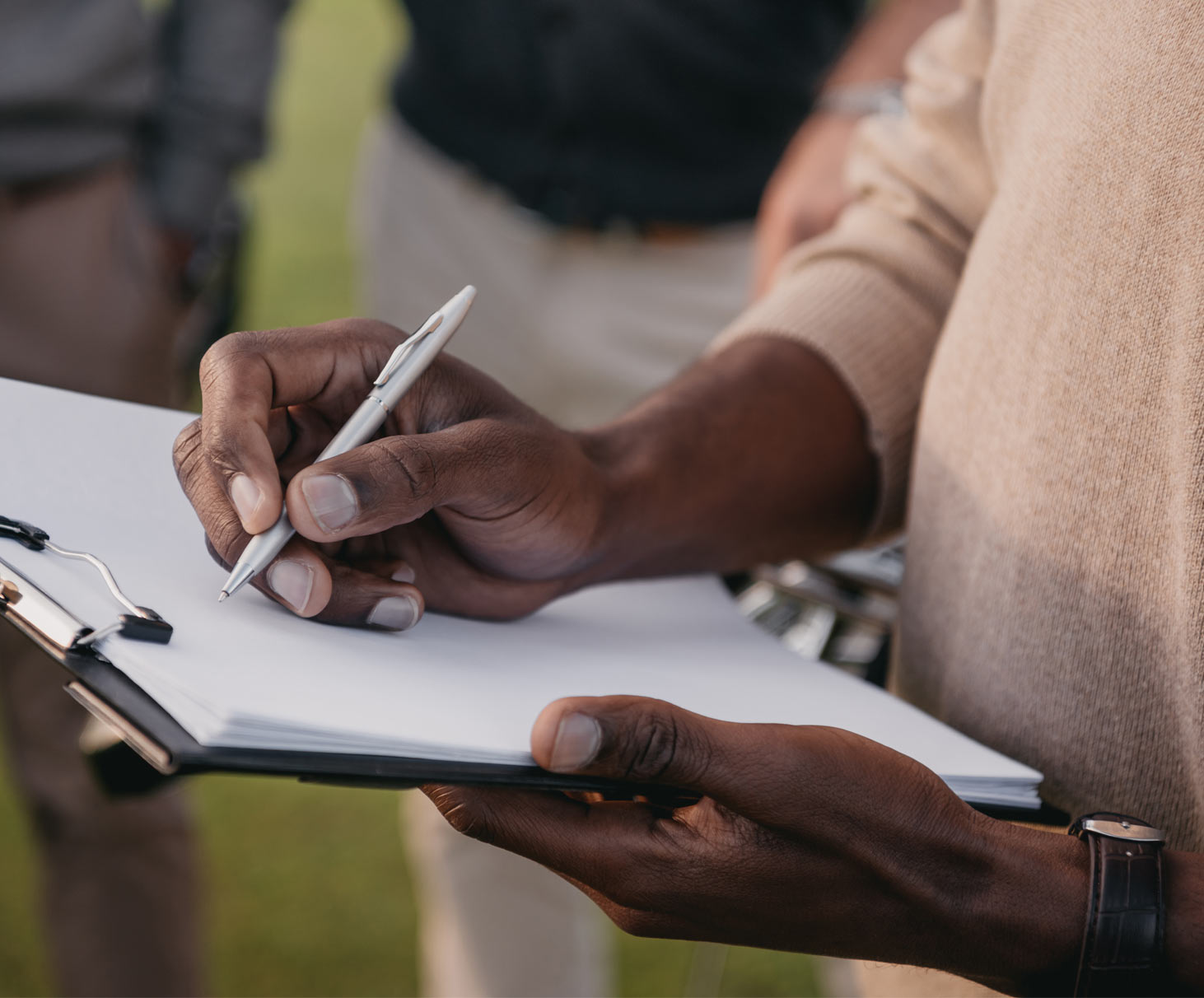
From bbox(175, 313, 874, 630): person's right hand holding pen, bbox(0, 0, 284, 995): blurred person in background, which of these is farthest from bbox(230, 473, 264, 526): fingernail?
bbox(0, 0, 284, 995): blurred person in background

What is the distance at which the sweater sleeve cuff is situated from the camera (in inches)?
38.1

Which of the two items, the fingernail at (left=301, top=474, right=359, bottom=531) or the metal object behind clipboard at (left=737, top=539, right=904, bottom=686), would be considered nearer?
the fingernail at (left=301, top=474, right=359, bottom=531)

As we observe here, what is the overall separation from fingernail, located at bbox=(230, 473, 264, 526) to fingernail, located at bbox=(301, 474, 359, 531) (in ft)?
0.10

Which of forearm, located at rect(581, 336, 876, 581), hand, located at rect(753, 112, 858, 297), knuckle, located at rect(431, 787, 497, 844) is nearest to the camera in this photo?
knuckle, located at rect(431, 787, 497, 844)

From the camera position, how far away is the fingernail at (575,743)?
1.84ft

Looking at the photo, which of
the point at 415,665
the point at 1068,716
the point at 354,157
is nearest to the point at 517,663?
the point at 415,665

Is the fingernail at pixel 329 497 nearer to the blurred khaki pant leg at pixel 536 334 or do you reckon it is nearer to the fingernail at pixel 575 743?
the fingernail at pixel 575 743

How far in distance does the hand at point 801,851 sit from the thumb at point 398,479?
16cm

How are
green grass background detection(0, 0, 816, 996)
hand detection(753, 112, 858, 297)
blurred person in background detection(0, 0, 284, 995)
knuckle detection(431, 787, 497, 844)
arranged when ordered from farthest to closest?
green grass background detection(0, 0, 816, 996) → blurred person in background detection(0, 0, 284, 995) → hand detection(753, 112, 858, 297) → knuckle detection(431, 787, 497, 844)

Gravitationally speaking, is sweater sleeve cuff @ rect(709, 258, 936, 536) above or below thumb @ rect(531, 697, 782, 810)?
above

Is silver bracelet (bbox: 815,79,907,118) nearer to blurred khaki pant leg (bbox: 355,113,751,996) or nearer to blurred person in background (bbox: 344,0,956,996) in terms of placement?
blurred person in background (bbox: 344,0,956,996)

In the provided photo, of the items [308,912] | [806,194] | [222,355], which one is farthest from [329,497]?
[308,912]

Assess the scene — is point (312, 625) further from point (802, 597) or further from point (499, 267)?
point (499, 267)

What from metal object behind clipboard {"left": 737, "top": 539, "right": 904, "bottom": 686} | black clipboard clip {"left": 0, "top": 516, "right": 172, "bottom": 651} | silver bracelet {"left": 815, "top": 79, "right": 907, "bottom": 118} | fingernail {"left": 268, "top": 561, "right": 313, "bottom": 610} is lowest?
black clipboard clip {"left": 0, "top": 516, "right": 172, "bottom": 651}
